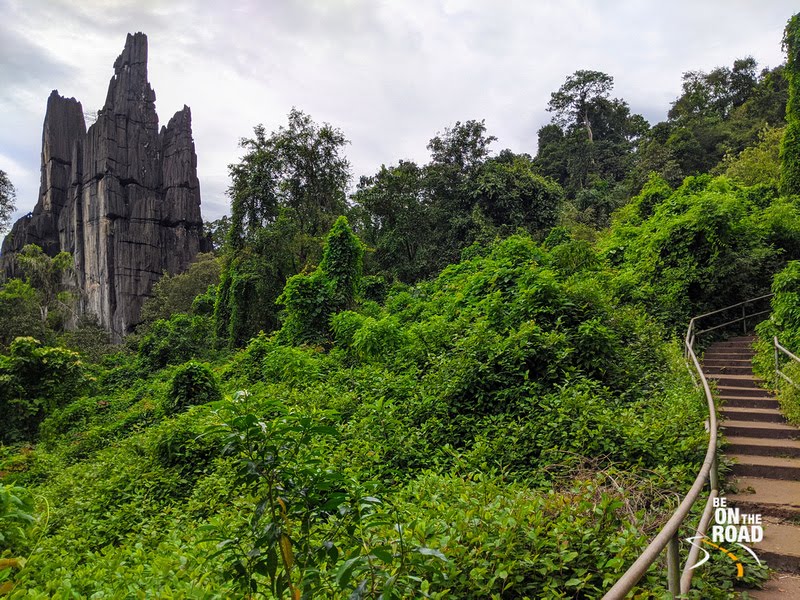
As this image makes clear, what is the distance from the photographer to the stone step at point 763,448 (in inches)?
217

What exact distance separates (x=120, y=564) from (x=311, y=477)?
2.68 meters

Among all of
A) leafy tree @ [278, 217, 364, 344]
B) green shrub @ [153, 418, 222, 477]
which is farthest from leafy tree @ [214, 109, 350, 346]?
green shrub @ [153, 418, 222, 477]

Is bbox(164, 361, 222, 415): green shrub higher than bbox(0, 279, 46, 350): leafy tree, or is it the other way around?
bbox(0, 279, 46, 350): leafy tree

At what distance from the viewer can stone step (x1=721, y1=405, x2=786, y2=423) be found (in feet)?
22.1

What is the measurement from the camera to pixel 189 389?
10289mm

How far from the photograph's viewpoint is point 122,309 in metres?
36.8

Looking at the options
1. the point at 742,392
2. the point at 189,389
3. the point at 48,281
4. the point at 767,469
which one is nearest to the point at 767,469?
the point at 767,469

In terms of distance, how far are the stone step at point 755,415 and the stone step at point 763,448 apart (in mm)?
874

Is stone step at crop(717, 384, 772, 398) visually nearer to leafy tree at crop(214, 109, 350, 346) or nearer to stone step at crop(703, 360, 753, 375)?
stone step at crop(703, 360, 753, 375)

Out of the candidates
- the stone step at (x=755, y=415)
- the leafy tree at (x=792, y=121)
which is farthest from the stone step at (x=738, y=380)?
the leafy tree at (x=792, y=121)

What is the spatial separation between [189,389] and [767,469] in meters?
10.1

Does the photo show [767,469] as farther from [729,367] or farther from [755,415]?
[729,367]

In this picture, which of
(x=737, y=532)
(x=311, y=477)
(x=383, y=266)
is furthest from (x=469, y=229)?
(x=311, y=477)

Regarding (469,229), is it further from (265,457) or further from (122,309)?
(122,309)
